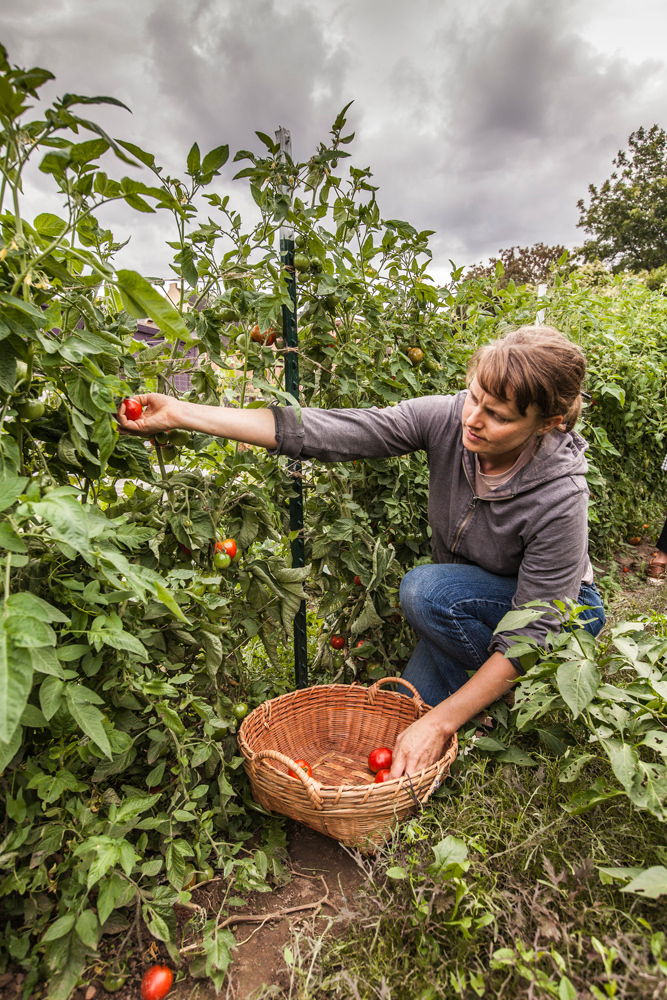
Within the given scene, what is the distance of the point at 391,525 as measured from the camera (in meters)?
1.86

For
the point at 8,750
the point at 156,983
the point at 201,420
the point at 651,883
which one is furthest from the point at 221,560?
the point at 651,883

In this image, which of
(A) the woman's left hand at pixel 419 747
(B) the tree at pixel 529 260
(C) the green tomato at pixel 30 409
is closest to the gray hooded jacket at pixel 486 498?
(A) the woman's left hand at pixel 419 747

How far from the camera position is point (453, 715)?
4.72 ft

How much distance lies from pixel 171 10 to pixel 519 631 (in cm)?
177

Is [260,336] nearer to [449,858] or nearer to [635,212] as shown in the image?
[449,858]

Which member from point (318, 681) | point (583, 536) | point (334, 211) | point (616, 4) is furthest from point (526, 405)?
point (616, 4)

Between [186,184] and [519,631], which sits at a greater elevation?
[186,184]

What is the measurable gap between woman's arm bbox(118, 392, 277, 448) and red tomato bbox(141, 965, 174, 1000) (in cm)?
106

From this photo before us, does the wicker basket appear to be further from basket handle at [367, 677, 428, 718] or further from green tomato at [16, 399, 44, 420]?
green tomato at [16, 399, 44, 420]

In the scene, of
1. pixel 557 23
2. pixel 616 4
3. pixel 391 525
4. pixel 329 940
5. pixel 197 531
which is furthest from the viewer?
pixel 557 23

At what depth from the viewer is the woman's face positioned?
147cm

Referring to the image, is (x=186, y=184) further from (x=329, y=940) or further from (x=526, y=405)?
(x=329, y=940)

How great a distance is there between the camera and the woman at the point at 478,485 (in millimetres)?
1428

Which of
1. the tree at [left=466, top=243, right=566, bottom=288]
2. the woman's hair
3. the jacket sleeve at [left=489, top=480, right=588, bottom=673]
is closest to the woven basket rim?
the jacket sleeve at [left=489, top=480, right=588, bottom=673]
